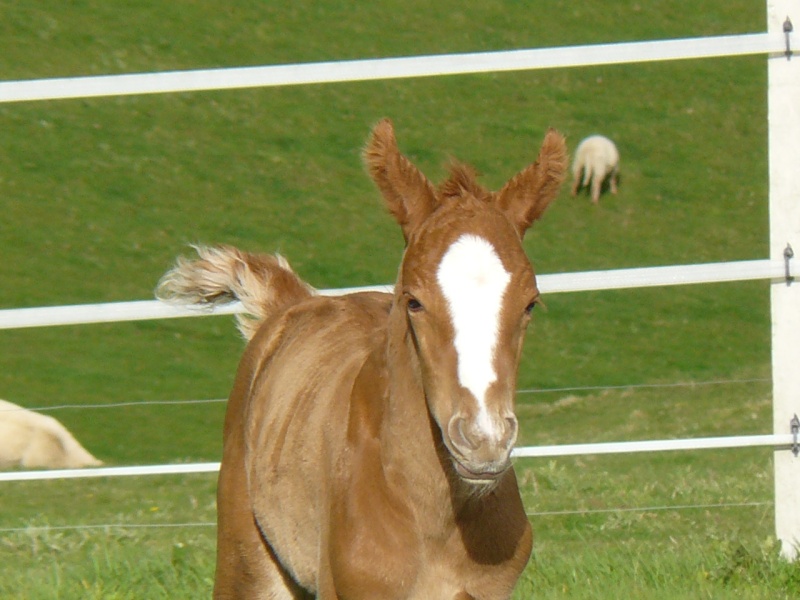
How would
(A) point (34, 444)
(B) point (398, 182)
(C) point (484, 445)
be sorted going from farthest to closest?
(A) point (34, 444), (B) point (398, 182), (C) point (484, 445)

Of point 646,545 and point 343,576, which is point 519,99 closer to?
point 646,545

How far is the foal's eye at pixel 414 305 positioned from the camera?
283 cm

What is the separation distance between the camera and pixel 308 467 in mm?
3484

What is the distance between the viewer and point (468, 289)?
2.72m

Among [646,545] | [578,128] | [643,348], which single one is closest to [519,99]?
[578,128]

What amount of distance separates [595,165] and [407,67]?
12.1 metres

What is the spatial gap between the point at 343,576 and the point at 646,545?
2.26 meters

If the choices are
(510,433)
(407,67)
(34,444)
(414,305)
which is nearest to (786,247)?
(407,67)

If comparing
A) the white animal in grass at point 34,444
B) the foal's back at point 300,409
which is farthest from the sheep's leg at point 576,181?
the foal's back at point 300,409

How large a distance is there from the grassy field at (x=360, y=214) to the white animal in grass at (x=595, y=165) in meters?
0.24

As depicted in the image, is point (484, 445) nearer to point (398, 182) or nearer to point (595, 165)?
point (398, 182)

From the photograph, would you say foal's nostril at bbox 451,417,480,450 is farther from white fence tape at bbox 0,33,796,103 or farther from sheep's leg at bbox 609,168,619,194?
sheep's leg at bbox 609,168,619,194

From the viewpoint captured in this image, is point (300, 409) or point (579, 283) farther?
point (579, 283)

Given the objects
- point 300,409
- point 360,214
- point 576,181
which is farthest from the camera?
point 576,181
